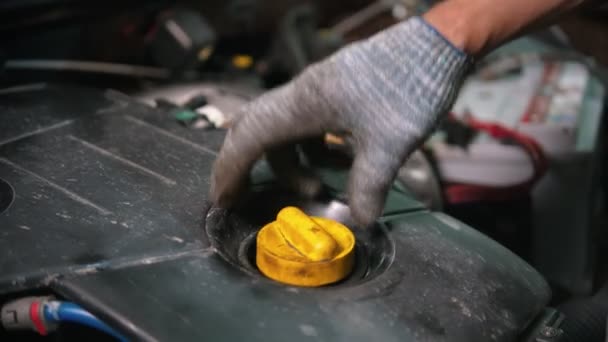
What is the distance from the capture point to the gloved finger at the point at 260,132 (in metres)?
0.60

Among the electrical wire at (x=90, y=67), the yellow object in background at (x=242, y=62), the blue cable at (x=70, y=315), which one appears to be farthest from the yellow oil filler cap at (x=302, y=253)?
the yellow object in background at (x=242, y=62)

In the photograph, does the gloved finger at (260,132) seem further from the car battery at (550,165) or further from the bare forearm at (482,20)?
the car battery at (550,165)

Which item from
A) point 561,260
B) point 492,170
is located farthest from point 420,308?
point 561,260

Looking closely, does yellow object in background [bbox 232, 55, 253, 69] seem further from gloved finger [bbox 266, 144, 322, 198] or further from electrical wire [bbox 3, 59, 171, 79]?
gloved finger [bbox 266, 144, 322, 198]

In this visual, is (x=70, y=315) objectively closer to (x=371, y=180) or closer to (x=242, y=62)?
(x=371, y=180)

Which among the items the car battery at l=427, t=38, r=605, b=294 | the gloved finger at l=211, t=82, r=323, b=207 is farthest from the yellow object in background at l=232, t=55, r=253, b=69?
the gloved finger at l=211, t=82, r=323, b=207

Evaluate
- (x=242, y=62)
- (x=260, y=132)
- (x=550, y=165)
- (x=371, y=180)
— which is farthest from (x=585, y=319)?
(x=242, y=62)

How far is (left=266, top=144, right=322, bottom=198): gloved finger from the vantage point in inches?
26.4

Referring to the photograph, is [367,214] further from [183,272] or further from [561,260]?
[561,260]

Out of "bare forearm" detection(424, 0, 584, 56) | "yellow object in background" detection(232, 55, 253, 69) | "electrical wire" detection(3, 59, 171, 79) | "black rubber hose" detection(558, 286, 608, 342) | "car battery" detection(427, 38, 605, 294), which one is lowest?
"car battery" detection(427, 38, 605, 294)

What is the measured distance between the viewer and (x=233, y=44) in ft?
4.70

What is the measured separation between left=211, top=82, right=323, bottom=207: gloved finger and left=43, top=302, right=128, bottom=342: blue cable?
7.2 inches

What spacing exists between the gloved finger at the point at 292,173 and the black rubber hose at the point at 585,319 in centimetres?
29

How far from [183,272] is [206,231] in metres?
0.07
